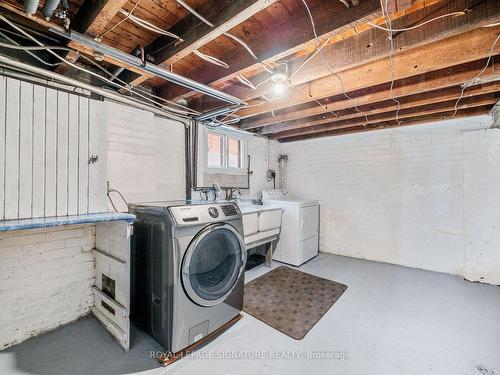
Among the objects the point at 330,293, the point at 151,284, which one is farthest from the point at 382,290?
the point at 151,284

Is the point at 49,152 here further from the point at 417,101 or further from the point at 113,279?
the point at 417,101

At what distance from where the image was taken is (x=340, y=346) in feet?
5.61

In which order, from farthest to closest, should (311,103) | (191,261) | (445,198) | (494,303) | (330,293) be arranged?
1. (445,198)
2. (311,103)
3. (330,293)
4. (494,303)
5. (191,261)

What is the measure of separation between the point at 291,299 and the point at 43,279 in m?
2.28

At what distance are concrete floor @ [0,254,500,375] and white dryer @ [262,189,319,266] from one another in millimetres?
1042

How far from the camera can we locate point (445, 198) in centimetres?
312

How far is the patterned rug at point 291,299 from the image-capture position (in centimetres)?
201

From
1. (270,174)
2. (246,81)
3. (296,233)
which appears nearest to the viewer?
(246,81)

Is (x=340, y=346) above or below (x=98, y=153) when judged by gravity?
below

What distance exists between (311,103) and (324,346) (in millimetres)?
2548

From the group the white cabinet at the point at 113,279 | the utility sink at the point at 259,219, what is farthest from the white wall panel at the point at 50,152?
the utility sink at the point at 259,219

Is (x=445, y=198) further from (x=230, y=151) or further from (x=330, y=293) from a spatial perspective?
(x=230, y=151)

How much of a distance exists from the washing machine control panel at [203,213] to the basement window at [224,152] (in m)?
1.46

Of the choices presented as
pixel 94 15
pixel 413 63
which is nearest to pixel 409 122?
pixel 413 63
